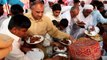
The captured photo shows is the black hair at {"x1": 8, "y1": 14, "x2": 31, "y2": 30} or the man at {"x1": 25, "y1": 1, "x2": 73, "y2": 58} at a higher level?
the black hair at {"x1": 8, "y1": 14, "x2": 31, "y2": 30}

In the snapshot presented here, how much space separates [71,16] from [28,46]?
62.0 inches

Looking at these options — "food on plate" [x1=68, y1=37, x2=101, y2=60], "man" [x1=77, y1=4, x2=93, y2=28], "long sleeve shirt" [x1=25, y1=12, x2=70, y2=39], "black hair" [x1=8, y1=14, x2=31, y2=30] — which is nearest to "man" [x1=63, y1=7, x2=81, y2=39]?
"man" [x1=77, y1=4, x2=93, y2=28]

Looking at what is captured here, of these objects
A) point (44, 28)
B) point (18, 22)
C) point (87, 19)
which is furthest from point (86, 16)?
point (18, 22)

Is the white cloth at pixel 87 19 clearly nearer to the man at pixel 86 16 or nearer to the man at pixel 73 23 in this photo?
the man at pixel 86 16

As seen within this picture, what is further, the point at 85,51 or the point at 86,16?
Answer: the point at 86,16

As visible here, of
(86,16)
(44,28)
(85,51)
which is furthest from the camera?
(86,16)

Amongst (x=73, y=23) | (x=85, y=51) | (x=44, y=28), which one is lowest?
(x=73, y=23)

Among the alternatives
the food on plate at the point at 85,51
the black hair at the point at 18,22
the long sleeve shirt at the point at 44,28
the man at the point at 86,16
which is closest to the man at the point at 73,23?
the man at the point at 86,16

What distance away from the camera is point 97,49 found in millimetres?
1413

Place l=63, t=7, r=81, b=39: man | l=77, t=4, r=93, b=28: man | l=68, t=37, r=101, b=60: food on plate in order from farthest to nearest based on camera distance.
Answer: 1. l=77, t=4, r=93, b=28: man
2. l=63, t=7, r=81, b=39: man
3. l=68, t=37, r=101, b=60: food on plate

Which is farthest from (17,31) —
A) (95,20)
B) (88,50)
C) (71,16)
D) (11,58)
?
(95,20)

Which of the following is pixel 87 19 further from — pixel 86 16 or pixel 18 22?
pixel 18 22

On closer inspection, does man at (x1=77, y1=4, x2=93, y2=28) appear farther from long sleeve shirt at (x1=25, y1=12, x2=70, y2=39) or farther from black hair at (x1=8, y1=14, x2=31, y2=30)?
black hair at (x1=8, y1=14, x2=31, y2=30)

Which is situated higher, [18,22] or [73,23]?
[18,22]
